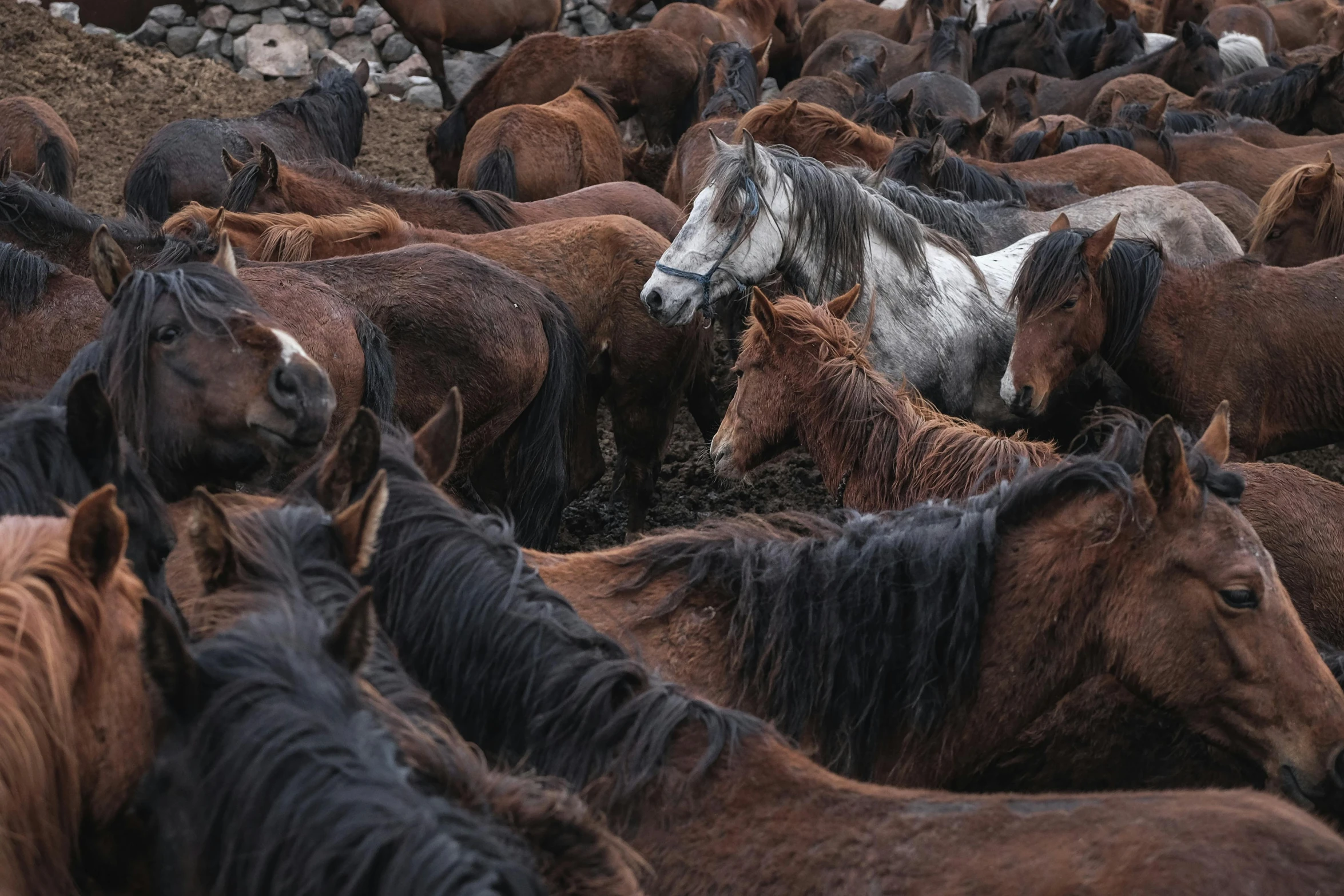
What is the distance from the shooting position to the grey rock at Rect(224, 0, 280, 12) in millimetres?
14258

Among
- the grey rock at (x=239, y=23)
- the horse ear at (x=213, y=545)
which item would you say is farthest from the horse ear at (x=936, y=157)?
the grey rock at (x=239, y=23)

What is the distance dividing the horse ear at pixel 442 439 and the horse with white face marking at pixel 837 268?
2552 millimetres

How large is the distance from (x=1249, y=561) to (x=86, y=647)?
1.90 m

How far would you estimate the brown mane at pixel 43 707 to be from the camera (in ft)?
4.62

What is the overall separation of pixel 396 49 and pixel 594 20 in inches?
101

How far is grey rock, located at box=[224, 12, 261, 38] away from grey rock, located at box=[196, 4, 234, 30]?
1.4 inches

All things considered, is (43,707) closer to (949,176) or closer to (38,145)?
(949,176)

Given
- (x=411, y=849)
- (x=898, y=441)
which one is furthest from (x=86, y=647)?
(x=898, y=441)

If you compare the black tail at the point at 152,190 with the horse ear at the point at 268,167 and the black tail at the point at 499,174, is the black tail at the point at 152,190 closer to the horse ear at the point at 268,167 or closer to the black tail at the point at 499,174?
the horse ear at the point at 268,167

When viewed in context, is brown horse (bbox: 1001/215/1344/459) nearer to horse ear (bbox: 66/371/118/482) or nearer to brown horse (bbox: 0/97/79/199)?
horse ear (bbox: 66/371/118/482)

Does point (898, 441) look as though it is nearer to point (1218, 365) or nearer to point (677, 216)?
point (1218, 365)

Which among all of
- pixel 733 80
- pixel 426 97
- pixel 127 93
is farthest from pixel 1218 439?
pixel 426 97

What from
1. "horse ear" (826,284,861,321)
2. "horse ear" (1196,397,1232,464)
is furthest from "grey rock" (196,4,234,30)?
"horse ear" (1196,397,1232,464)

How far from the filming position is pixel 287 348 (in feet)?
10.4
